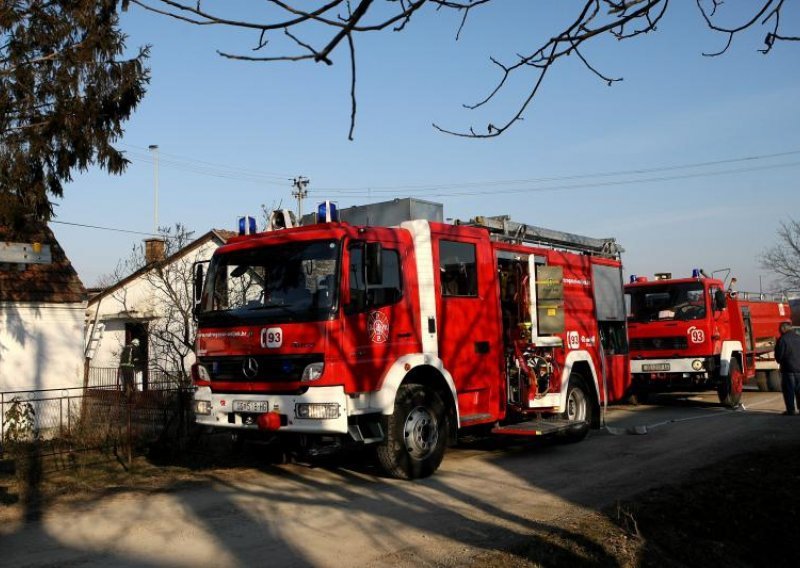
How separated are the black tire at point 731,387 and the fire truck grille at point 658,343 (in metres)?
1.01

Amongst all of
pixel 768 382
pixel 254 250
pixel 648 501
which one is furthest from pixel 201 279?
pixel 768 382

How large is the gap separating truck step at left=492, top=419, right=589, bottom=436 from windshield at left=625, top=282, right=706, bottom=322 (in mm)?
5895

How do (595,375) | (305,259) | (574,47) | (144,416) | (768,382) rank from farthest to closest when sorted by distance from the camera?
(768,382), (595,375), (144,416), (305,259), (574,47)

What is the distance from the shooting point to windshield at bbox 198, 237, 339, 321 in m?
7.91

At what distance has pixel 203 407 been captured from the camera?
341 inches

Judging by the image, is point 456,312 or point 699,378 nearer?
point 456,312

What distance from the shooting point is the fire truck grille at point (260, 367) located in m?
7.81

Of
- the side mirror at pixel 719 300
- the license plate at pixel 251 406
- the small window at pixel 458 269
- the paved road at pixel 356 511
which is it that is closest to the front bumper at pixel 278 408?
the license plate at pixel 251 406

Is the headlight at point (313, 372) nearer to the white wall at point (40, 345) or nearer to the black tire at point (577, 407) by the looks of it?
the black tire at point (577, 407)

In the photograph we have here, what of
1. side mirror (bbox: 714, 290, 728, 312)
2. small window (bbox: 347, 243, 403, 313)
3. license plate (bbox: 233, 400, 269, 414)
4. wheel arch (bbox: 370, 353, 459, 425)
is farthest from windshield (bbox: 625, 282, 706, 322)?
license plate (bbox: 233, 400, 269, 414)

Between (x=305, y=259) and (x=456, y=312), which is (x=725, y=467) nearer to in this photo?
(x=456, y=312)

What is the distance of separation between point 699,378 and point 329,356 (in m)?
10.00

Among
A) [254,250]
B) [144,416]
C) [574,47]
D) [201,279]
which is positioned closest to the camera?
[574,47]

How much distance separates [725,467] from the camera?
8.47 metres
